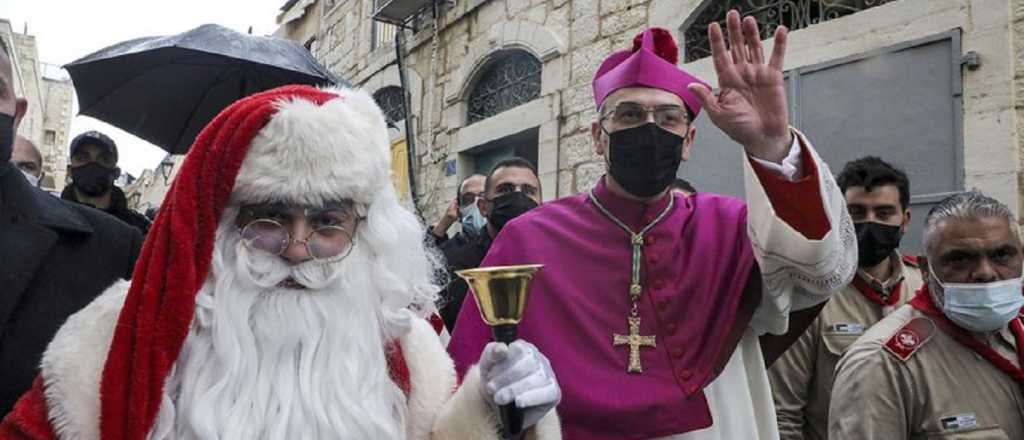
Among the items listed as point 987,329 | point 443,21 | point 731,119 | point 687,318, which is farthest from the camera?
point 443,21

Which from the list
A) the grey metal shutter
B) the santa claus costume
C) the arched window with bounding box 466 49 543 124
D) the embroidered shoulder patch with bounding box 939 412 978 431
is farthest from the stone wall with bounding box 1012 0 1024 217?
the arched window with bounding box 466 49 543 124

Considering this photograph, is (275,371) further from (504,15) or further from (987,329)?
(504,15)

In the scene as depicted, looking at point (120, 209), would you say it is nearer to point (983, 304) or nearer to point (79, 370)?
point (79, 370)

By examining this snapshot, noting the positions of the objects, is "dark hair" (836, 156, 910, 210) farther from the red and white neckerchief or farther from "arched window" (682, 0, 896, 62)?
"arched window" (682, 0, 896, 62)

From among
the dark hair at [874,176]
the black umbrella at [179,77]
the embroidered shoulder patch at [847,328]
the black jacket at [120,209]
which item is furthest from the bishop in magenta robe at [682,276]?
the black jacket at [120,209]

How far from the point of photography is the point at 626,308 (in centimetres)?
231

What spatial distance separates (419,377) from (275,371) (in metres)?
0.37

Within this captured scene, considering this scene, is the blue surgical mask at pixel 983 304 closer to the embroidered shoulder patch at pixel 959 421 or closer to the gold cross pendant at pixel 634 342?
the embroidered shoulder patch at pixel 959 421

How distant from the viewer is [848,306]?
3180mm

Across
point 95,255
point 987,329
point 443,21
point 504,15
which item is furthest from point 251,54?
point 443,21

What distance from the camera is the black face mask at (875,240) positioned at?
320 centimetres

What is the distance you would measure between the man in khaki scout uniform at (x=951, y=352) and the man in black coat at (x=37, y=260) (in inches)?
96.5

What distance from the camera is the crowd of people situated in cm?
176

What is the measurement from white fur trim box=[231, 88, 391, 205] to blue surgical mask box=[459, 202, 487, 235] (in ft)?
9.36
